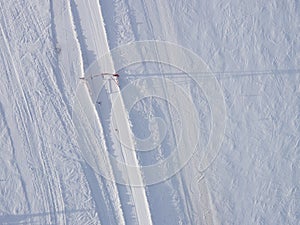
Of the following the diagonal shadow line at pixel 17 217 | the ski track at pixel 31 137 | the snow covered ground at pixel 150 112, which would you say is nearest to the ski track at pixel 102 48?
the snow covered ground at pixel 150 112

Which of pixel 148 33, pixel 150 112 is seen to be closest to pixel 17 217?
pixel 150 112

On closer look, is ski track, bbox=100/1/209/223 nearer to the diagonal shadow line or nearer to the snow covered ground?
the snow covered ground

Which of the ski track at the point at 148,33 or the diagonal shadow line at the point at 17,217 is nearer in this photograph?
the diagonal shadow line at the point at 17,217

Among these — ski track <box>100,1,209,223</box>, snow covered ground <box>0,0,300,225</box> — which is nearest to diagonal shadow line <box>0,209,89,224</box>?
snow covered ground <box>0,0,300,225</box>

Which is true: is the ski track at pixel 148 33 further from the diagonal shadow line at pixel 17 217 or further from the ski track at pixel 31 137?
the diagonal shadow line at pixel 17 217

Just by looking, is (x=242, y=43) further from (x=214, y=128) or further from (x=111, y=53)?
(x=111, y=53)

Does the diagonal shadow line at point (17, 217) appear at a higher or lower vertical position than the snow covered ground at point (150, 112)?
lower

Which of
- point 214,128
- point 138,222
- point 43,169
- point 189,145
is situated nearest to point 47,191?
point 43,169

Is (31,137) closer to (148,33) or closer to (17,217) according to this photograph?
(17,217)
